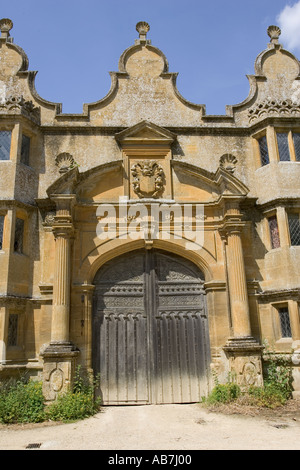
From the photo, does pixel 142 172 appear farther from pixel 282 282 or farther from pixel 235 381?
pixel 235 381

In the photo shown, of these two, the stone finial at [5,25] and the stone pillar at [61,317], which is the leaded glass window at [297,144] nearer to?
the stone pillar at [61,317]

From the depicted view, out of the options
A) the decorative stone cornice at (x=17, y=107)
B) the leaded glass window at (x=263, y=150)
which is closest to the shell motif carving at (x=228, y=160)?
the leaded glass window at (x=263, y=150)

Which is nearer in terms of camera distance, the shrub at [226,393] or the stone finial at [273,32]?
the shrub at [226,393]

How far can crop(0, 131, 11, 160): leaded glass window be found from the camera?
9.53 metres

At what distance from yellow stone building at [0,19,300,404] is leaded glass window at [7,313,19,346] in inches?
1.4

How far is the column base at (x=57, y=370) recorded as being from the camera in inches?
303

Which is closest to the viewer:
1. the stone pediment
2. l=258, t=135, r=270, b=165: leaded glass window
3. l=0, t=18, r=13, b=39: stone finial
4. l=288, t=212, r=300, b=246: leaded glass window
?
l=288, t=212, r=300, b=246: leaded glass window

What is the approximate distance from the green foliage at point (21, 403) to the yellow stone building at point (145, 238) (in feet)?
0.90

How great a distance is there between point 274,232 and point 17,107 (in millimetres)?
6855

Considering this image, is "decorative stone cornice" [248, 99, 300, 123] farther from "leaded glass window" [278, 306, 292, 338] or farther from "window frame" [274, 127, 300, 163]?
"leaded glass window" [278, 306, 292, 338]

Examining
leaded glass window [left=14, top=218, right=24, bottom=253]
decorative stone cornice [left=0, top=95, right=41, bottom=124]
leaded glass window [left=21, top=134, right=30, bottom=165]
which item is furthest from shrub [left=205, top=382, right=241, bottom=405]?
decorative stone cornice [left=0, top=95, right=41, bottom=124]

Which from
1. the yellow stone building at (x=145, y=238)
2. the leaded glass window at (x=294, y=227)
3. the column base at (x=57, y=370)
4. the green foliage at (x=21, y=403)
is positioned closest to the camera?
the green foliage at (x=21, y=403)

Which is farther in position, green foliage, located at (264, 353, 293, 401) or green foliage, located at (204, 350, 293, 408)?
green foliage, located at (264, 353, 293, 401)

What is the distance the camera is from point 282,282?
9.10 metres
